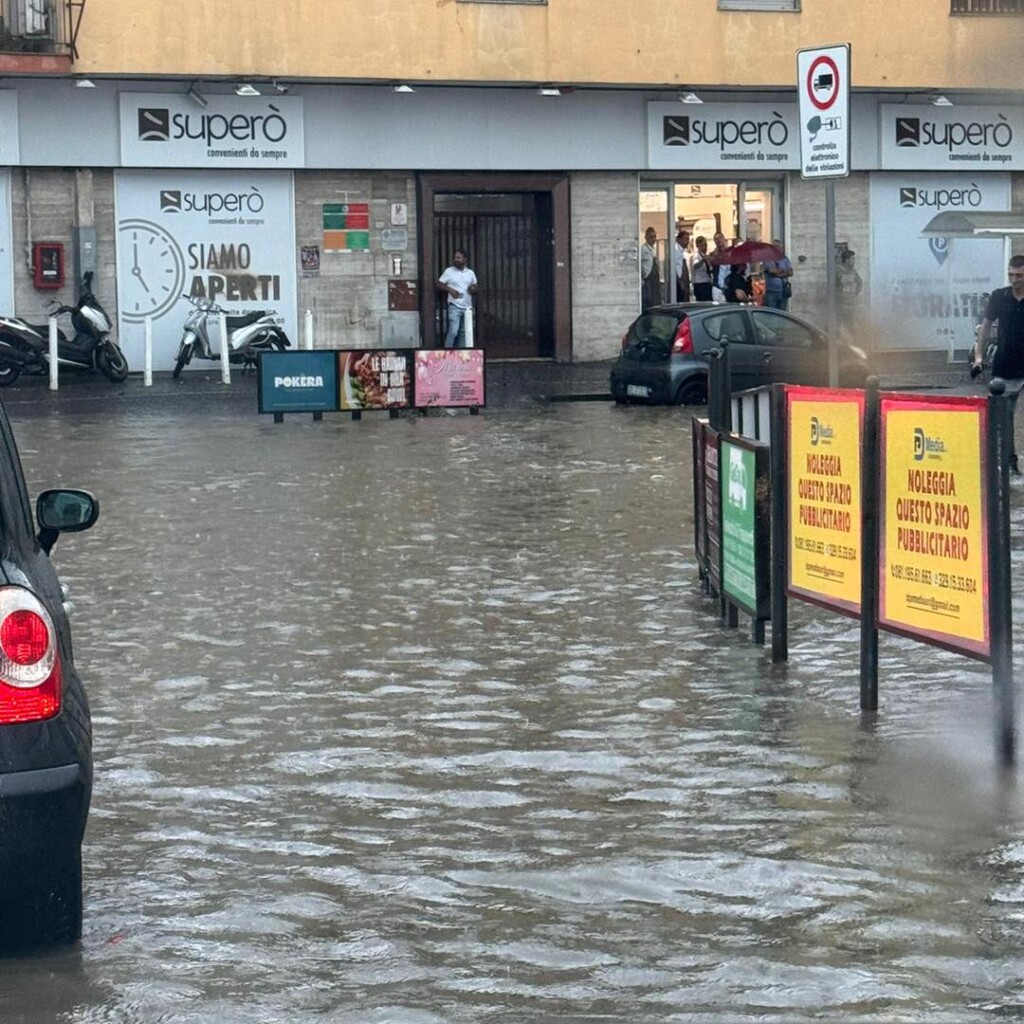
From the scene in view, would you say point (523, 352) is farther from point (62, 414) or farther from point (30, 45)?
point (62, 414)

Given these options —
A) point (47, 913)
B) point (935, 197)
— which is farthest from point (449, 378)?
point (47, 913)

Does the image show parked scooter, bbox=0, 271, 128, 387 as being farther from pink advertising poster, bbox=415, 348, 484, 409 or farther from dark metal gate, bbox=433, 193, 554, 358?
pink advertising poster, bbox=415, 348, 484, 409

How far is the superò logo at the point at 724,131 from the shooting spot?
36.2 meters

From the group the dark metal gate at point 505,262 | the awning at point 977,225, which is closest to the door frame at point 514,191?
the dark metal gate at point 505,262

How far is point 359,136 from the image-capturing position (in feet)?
112

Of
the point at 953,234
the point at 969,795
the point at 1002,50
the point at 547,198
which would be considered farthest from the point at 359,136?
the point at 969,795

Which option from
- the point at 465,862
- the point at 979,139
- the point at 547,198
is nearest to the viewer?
the point at 465,862

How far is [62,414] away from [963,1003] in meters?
21.5

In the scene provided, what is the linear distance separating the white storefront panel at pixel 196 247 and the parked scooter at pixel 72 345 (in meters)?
1.08

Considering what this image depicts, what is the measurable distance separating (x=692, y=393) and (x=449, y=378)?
2.99m

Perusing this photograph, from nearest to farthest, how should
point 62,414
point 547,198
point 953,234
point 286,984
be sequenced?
1. point 286,984
2. point 62,414
3. point 953,234
4. point 547,198

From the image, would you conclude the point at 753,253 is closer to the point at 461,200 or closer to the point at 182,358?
the point at 461,200

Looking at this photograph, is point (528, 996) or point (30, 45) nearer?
point (528, 996)

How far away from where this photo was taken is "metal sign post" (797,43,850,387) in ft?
37.8
